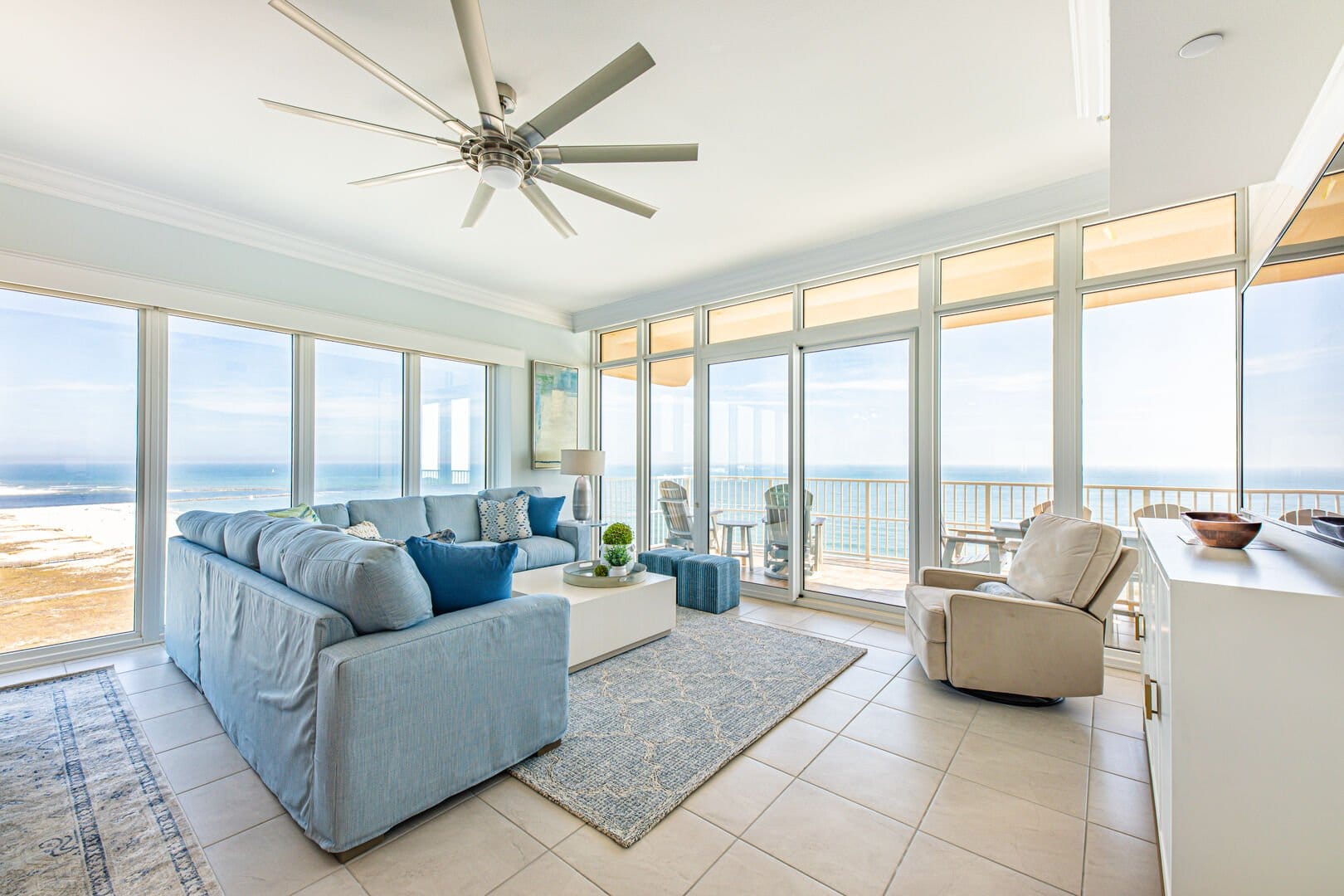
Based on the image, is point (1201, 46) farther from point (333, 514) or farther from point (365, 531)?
point (333, 514)

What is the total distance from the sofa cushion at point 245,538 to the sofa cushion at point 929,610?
3.05 m

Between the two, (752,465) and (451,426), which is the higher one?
(451,426)

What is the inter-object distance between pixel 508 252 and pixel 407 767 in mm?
3762

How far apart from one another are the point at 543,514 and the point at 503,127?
11.9ft

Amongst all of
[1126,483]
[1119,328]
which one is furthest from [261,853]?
[1119,328]

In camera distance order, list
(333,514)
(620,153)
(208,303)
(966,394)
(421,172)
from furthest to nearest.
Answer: (333,514)
(966,394)
(208,303)
(421,172)
(620,153)

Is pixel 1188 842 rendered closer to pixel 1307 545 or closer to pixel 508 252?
pixel 1307 545

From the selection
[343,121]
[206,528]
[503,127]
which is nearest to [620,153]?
[503,127]

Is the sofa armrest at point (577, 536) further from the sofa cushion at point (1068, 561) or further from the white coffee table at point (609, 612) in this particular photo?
the sofa cushion at point (1068, 561)

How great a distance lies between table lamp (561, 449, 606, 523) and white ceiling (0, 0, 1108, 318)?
2134 millimetres

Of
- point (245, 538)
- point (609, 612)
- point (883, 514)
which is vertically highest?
point (245, 538)

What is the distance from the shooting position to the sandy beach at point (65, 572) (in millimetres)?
3080

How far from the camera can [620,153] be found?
2238 mm

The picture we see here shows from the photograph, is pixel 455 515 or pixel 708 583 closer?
pixel 708 583
